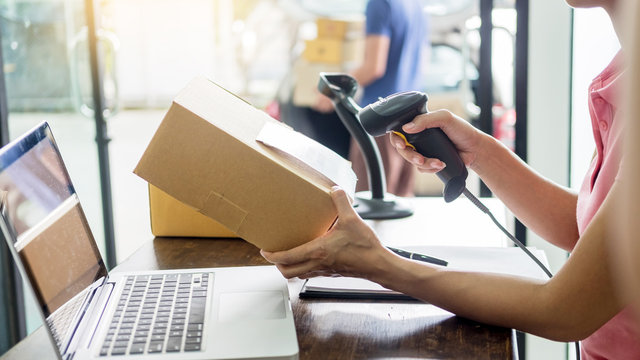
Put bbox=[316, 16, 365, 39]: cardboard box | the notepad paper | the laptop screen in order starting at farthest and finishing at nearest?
1. bbox=[316, 16, 365, 39]: cardboard box
2. the notepad paper
3. the laptop screen

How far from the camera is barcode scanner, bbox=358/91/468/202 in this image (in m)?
1.09

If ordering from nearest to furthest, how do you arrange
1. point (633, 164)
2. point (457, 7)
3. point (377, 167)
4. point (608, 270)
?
point (633, 164) → point (608, 270) → point (377, 167) → point (457, 7)

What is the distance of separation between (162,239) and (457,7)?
9.25 ft

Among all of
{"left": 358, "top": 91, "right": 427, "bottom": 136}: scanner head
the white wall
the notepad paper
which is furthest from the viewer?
the white wall

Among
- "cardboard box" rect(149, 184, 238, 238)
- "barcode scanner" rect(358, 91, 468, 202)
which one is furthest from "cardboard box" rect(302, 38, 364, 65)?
"barcode scanner" rect(358, 91, 468, 202)

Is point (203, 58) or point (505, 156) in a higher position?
point (505, 156)

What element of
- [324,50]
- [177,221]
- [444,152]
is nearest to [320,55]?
[324,50]

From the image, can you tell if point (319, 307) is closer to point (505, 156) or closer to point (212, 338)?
point (212, 338)

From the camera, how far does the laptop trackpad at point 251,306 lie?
0.85 meters

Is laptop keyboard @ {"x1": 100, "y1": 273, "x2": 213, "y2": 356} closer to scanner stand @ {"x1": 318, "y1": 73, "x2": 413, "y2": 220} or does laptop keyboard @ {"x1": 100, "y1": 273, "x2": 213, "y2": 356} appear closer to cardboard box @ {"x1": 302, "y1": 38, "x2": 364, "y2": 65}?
scanner stand @ {"x1": 318, "y1": 73, "x2": 413, "y2": 220}

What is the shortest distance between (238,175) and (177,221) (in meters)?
0.49

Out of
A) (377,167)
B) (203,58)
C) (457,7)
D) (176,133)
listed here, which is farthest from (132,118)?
(176,133)

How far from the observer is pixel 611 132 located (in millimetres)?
916

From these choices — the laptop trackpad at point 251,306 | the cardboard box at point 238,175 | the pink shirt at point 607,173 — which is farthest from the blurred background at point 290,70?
the pink shirt at point 607,173
